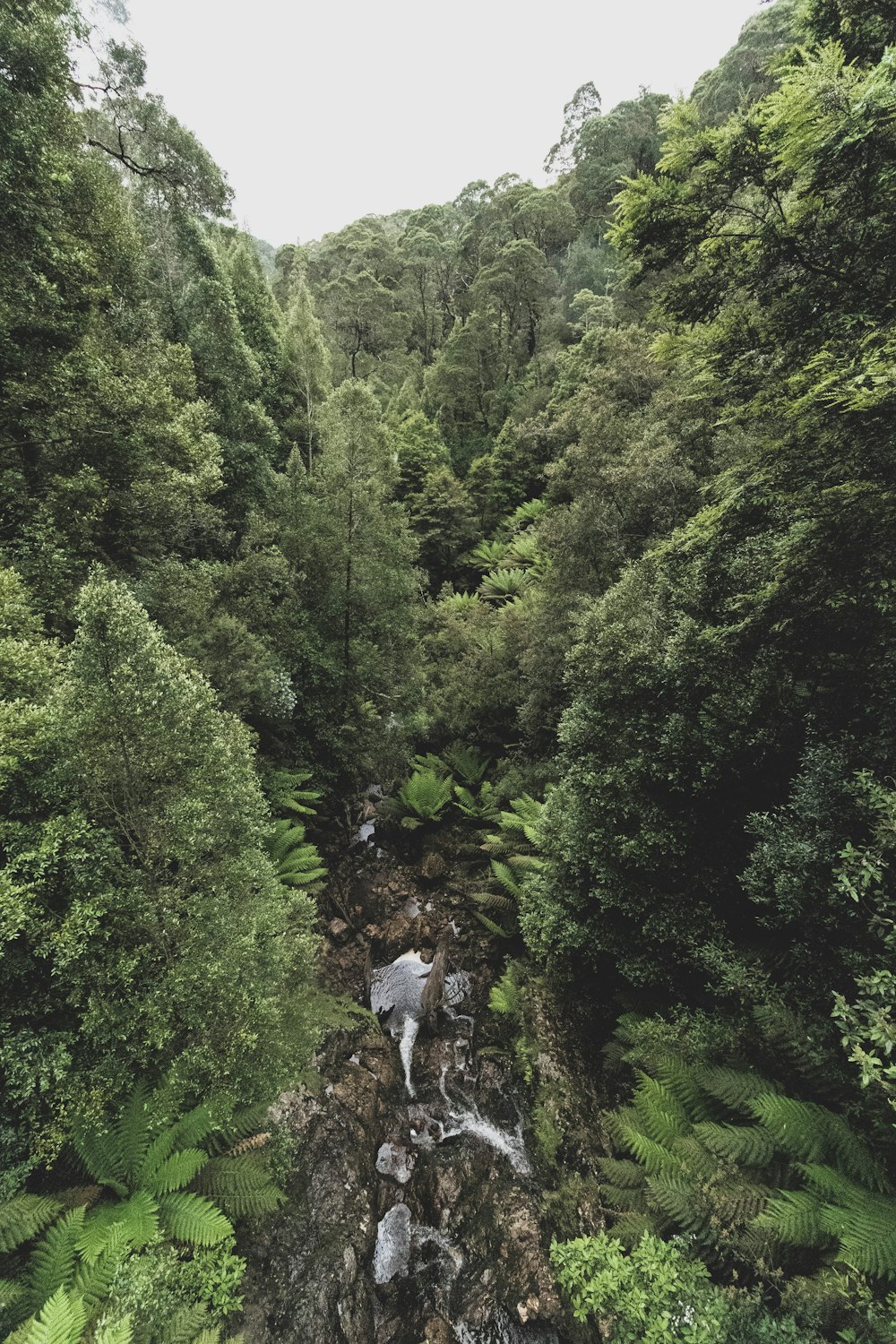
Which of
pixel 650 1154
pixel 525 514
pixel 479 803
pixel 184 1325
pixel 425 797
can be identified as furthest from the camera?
pixel 525 514

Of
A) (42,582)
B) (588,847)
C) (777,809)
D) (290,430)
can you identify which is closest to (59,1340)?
(588,847)

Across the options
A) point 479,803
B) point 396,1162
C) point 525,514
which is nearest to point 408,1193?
point 396,1162

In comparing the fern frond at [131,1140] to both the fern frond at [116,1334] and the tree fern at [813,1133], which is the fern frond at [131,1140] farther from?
the tree fern at [813,1133]

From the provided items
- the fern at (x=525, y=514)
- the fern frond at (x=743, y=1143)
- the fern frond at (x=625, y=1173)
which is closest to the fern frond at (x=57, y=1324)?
the fern frond at (x=625, y=1173)

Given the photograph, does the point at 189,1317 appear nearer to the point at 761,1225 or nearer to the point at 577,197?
the point at 761,1225

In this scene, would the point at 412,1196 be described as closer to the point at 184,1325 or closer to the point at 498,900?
the point at 184,1325

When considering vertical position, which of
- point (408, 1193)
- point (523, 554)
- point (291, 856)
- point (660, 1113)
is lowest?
point (408, 1193)

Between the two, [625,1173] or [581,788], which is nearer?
[625,1173]
